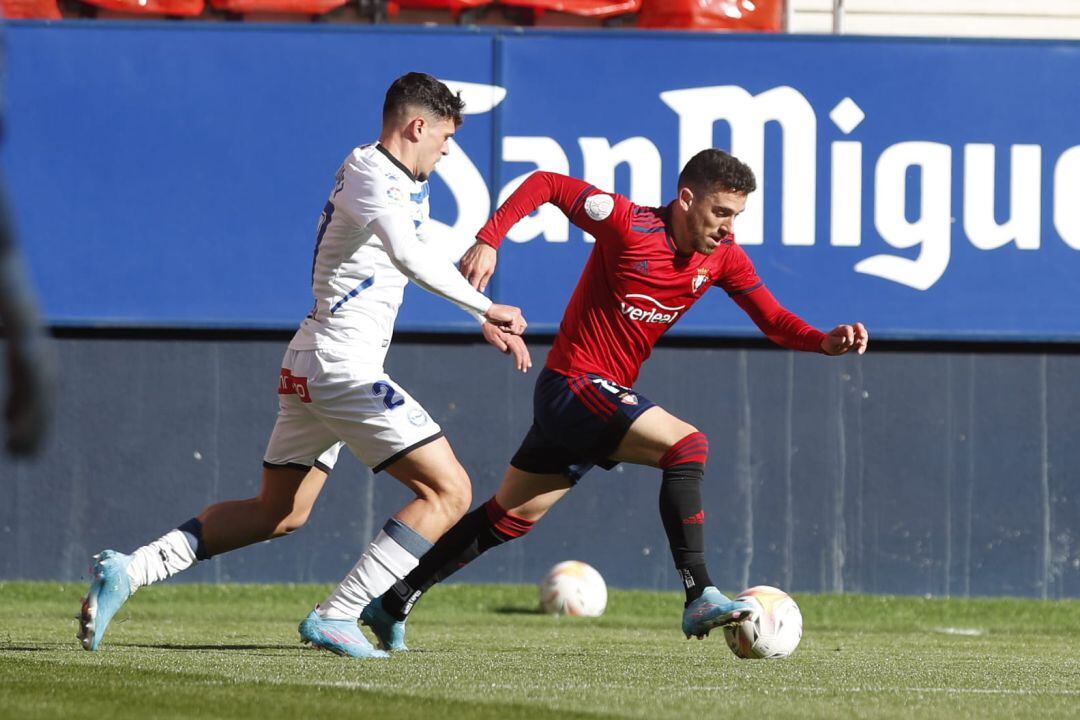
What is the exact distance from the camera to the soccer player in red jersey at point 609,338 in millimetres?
6406

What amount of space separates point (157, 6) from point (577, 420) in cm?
601

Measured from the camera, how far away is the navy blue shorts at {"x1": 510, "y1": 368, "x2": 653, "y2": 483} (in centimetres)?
Result: 638

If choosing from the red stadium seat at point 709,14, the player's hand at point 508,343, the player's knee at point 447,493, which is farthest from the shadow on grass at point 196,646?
the red stadium seat at point 709,14

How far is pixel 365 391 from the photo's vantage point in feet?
20.2

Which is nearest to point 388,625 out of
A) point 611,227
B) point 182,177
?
point 611,227

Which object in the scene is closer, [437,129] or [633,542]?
[437,129]

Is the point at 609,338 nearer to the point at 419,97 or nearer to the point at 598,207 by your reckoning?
the point at 598,207

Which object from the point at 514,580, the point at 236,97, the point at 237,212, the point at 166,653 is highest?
the point at 236,97

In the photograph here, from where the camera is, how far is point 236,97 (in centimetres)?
1019

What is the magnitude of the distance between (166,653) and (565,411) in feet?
5.67

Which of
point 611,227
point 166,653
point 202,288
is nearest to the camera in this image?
point 166,653

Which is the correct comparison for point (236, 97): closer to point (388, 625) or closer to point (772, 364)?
point (772, 364)

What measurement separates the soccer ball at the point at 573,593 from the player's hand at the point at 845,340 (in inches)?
124

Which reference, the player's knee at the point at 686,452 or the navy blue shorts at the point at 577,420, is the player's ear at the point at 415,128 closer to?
the navy blue shorts at the point at 577,420
